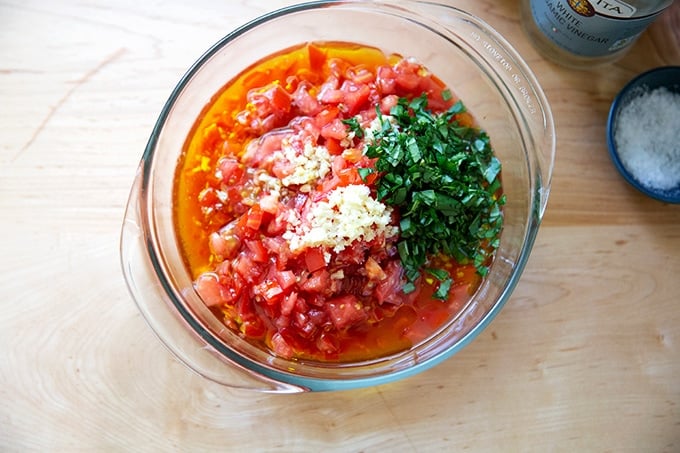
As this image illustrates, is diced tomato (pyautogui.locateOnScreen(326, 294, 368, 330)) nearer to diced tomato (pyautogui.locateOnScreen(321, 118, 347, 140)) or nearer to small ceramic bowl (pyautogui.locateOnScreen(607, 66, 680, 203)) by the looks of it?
diced tomato (pyautogui.locateOnScreen(321, 118, 347, 140))

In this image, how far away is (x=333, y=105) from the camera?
2.03m

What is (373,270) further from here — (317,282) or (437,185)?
(437,185)

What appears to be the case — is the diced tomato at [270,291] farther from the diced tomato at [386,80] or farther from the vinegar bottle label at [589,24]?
the vinegar bottle label at [589,24]

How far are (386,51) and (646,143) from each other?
3.26 feet

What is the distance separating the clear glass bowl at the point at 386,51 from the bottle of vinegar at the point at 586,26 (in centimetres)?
25

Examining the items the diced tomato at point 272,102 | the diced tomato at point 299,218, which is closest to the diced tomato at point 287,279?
the diced tomato at point 299,218

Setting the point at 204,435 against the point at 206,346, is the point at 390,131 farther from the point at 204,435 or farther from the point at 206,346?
the point at 204,435

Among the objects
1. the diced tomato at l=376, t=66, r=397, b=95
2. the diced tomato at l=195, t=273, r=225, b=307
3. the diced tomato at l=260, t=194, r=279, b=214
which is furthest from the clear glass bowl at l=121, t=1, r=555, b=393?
the diced tomato at l=260, t=194, r=279, b=214

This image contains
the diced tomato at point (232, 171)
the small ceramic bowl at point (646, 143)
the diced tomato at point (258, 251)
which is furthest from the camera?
the small ceramic bowl at point (646, 143)

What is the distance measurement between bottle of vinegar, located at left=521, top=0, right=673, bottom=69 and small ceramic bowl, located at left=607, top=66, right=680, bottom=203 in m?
0.15

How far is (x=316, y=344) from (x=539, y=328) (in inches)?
31.4

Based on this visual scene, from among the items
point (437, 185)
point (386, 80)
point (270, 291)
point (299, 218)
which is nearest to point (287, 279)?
point (270, 291)

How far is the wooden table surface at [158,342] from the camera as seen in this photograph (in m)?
2.06

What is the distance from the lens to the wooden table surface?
206 cm
